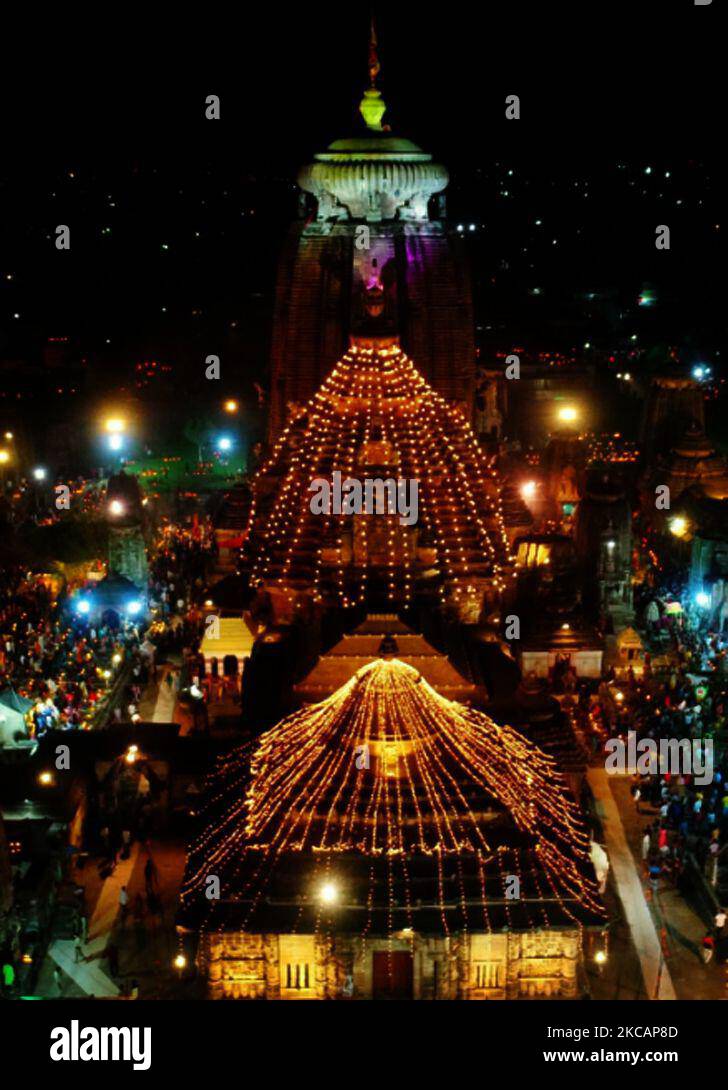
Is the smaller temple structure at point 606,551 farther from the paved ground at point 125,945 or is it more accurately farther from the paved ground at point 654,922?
the paved ground at point 125,945

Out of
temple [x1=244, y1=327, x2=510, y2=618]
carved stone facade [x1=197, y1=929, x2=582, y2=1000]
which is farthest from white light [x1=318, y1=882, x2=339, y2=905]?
temple [x1=244, y1=327, x2=510, y2=618]

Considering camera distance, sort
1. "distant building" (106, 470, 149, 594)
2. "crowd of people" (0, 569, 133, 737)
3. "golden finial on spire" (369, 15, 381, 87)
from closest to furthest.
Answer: "crowd of people" (0, 569, 133, 737) → "distant building" (106, 470, 149, 594) → "golden finial on spire" (369, 15, 381, 87)

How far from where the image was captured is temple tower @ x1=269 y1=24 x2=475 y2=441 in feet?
103

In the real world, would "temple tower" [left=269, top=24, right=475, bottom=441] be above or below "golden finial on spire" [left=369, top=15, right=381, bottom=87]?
below

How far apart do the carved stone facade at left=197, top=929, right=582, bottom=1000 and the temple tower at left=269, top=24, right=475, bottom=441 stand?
18.1 m

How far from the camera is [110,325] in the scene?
48.7 metres

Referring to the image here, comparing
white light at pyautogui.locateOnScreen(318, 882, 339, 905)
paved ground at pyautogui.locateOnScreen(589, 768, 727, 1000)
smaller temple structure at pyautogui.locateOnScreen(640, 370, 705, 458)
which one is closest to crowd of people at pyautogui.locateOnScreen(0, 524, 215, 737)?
white light at pyautogui.locateOnScreen(318, 882, 339, 905)

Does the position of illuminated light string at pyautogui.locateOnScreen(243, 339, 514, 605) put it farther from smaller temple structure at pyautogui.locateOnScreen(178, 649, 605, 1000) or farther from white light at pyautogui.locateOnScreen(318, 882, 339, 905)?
white light at pyautogui.locateOnScreen(318, 882, 339, 905)

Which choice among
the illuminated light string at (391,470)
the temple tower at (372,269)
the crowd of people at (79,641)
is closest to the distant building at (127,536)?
the crowd of people at (79,641)

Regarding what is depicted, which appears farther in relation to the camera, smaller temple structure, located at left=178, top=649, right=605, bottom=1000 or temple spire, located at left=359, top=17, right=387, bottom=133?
temple spire, located at left=359, top=17, right=387, bottom=133

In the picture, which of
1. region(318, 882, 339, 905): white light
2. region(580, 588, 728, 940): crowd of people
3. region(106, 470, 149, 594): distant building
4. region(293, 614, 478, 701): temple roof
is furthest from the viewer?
region(106, 470, 149, 594): distant building

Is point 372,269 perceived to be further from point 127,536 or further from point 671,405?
point 671,405

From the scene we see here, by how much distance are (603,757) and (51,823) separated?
748 cm

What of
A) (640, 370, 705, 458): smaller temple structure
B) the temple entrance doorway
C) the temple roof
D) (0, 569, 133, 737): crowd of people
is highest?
(640, 370, 705, 458): smaller temple structure
